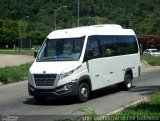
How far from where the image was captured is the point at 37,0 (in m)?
96.8

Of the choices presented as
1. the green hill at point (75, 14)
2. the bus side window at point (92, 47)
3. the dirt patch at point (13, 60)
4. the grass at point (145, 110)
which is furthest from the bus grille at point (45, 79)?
the green hill at point (75, 14)

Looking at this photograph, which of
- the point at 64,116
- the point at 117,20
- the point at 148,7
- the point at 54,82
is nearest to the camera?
the point at 64,116

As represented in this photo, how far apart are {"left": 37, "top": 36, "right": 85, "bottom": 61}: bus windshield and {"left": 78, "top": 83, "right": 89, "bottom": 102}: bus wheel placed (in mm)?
896

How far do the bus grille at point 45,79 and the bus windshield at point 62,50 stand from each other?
2.94 feet

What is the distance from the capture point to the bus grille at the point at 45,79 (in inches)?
581

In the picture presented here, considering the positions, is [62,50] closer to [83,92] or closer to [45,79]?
[45,79]

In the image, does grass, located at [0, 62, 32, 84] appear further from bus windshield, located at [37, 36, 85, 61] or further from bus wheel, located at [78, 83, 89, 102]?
bus wheel, located at [78, 83, 89, 102]

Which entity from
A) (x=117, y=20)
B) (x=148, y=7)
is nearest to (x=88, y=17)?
(x=117, y=20)

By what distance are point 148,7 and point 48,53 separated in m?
87.4

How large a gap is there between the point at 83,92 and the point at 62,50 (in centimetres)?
164

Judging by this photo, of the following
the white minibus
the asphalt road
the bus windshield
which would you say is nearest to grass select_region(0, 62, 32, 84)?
the asphalt road

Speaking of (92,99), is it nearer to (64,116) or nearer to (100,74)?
(100,74)

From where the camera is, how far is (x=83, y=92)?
15.3m

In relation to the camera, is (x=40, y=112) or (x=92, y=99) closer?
(x=40, y=112)
